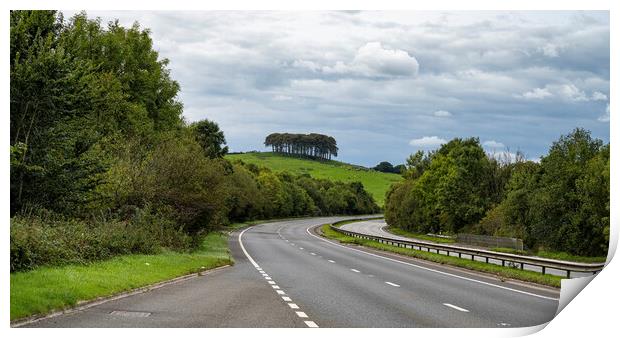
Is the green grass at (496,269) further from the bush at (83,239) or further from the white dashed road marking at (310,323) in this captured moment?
the bush at (83,239)

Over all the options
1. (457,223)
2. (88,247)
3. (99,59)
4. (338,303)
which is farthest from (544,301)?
(457,223)

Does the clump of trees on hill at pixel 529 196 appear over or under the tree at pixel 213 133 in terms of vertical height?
under

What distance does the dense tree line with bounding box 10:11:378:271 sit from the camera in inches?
1005

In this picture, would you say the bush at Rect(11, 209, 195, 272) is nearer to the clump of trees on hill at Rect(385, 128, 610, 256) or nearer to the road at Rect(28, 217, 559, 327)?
the road at Rect(28, 217, 559, 327)

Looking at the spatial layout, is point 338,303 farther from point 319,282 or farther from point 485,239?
point 485,239

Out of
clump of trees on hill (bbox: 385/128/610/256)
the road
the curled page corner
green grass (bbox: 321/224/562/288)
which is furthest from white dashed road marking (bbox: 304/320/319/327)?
clump of trees on hill (bbox: 385/128/610/256)

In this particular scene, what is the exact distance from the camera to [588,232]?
57594 mm

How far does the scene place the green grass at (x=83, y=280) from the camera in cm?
1439

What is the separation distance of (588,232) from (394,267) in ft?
92.8

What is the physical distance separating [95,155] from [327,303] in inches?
638

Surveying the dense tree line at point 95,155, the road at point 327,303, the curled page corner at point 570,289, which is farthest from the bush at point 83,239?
the curled page corner at point 570,289

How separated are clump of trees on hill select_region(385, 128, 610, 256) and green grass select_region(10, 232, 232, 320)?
101 feet

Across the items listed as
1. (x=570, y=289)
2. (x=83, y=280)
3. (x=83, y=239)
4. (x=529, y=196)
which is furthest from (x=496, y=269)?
(x=529, y=196)

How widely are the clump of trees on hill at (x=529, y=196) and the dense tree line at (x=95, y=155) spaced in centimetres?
2614
